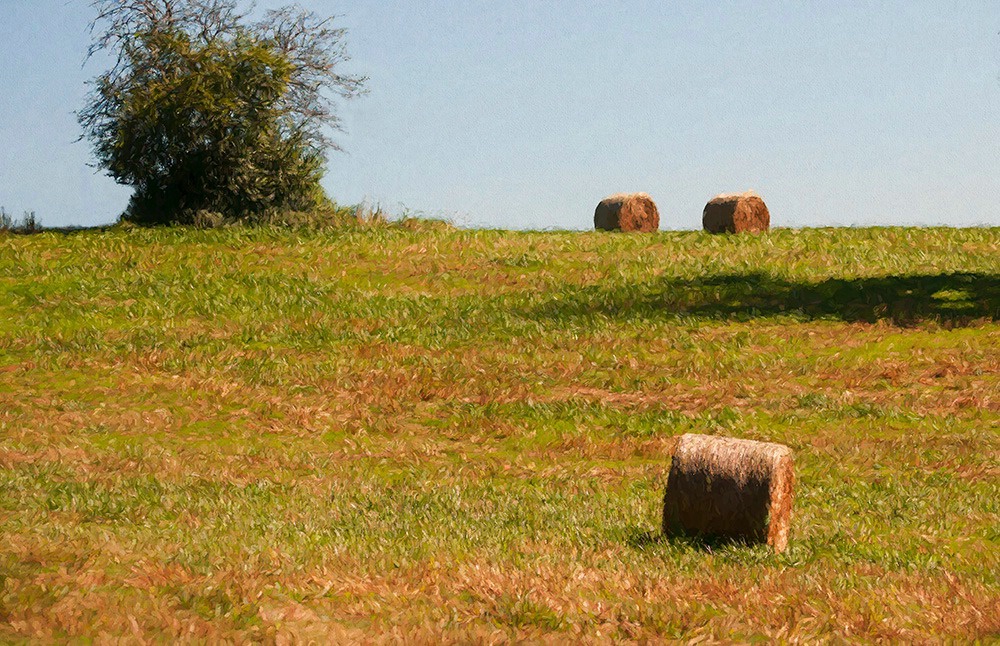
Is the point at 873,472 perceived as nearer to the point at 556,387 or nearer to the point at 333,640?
the point at 556,387

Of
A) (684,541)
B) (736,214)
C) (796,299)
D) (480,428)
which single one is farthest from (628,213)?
(684,541)

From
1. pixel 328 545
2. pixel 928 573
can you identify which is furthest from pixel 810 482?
pixel 328 545

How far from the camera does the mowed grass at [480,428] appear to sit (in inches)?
318

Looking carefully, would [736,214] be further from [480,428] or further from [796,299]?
[480,428]

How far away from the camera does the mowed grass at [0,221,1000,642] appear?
26.5 ft

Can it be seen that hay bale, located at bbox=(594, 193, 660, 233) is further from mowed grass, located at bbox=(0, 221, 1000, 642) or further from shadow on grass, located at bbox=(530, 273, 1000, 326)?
shadow on grass, located at bbox=(530, 273, 1000, 326)

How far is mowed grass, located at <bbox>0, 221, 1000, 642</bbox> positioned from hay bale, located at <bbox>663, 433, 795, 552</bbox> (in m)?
0.29

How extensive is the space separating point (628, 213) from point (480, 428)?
62.5 ft

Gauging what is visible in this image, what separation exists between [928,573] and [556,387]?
37.5 feet

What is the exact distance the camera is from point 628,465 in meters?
16.1

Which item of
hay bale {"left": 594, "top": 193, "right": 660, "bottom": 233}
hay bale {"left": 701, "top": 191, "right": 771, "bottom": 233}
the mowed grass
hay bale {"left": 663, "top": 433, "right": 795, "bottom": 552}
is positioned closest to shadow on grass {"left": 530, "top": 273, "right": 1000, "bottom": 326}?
the mowed grass

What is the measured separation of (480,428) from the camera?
61.5 feet

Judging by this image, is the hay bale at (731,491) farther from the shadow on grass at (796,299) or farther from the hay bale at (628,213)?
the hay bale at (628,213)

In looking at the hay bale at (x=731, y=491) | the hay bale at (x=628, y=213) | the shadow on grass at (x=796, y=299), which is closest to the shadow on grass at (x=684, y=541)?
the hay bale at (x=731, y=491)
